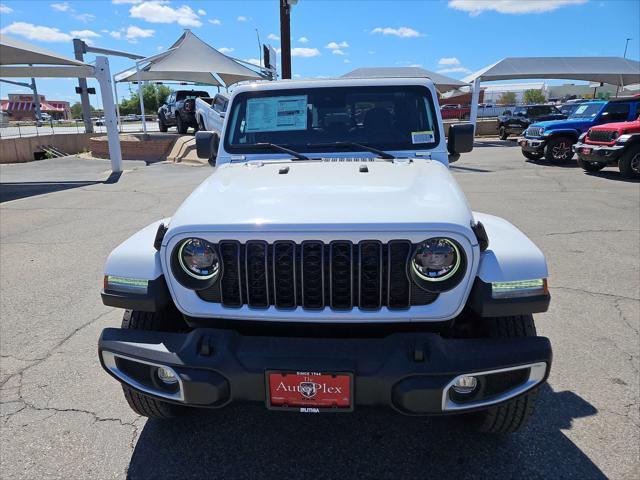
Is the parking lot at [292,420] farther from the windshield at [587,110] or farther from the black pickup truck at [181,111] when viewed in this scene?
the black pickup truck at [181,111]

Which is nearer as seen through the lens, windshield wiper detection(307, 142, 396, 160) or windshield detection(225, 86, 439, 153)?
windshield wiper detection(307, 142, 396, 160)

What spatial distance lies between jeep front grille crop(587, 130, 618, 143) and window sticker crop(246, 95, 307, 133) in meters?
11.1

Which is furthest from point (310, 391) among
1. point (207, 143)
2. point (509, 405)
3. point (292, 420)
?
point (207, 143)

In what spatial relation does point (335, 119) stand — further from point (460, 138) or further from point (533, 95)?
point (533, 95)

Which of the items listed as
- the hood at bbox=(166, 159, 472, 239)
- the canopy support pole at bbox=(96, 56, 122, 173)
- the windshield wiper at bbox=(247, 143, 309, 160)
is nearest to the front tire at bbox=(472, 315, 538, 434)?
the hood at bbox=(166, 159, 472, 239)

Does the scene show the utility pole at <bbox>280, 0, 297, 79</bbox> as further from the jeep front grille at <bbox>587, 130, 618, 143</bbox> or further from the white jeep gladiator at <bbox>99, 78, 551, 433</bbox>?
the white jeep gladiator at <bbox>99, 78, 551, 433</bbox>

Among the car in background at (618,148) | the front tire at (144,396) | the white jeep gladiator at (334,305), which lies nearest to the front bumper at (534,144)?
the car in background at (618,148)

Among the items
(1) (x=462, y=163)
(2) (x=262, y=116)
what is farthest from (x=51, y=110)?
(2) (x=262, y=116)

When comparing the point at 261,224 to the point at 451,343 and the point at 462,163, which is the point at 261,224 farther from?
the point at 462,163

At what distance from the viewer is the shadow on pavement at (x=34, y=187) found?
10.5m

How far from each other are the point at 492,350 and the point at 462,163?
14.4 meters

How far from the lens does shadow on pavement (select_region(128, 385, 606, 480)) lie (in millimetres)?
2279

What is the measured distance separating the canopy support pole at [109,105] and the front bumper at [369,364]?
1323cm

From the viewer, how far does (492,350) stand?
192 cm
